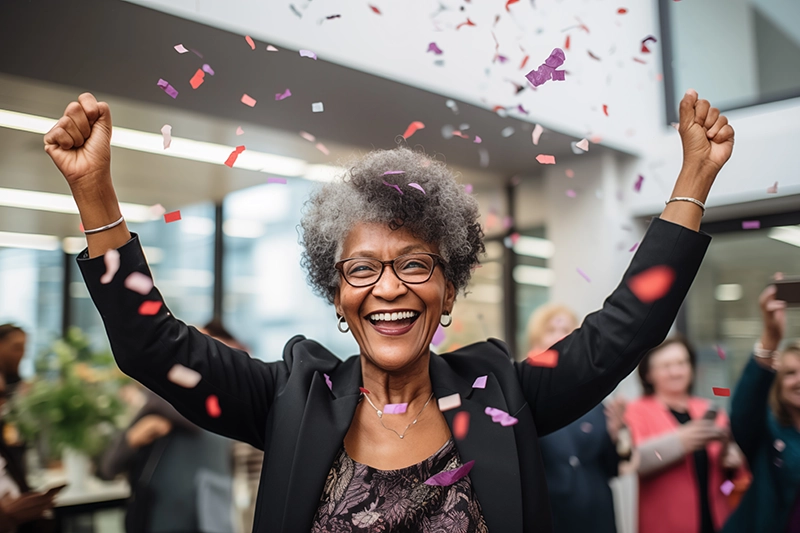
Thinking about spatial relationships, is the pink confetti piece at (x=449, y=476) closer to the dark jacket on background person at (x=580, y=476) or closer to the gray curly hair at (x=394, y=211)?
the gray curly hair at (x=394, y=211)

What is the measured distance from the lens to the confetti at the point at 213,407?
1.30 m

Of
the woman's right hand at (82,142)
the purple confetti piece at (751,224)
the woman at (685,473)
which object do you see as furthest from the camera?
the purple confetti piece at (751,224)

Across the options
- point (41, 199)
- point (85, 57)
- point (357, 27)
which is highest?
point (357, 27)

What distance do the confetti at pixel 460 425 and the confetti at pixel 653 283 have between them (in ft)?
1.35

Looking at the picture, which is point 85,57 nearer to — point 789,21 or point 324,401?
point 324,401

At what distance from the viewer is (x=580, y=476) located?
304 centimetres

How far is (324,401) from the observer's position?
1.41m

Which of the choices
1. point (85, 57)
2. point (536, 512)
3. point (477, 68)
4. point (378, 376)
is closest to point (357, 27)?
point (477, 68)

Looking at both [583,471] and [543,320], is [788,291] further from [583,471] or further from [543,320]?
[543,320]

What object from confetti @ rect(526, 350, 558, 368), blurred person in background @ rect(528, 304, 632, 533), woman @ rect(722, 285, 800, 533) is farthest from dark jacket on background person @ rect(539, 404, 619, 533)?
confetti @ rect(526, 350, 558, 368)

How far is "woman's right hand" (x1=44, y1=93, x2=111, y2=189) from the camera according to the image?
1.15 m

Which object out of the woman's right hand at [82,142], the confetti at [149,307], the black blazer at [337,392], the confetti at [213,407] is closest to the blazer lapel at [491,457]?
the black blazer at [337,392]

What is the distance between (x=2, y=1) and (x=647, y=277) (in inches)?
88.3

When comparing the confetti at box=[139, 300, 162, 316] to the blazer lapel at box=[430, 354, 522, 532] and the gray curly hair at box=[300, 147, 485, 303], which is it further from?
the blazer lapel at box=[430, 354, 522, 532]
